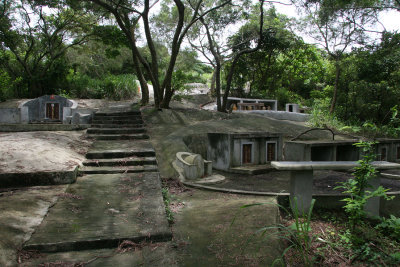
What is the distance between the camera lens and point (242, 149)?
9648mm

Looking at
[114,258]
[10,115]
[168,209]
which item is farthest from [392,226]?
[10,115]

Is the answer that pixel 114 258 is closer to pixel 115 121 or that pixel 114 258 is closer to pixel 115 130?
pixel 115 130

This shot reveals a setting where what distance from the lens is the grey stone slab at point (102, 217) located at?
10.9 feet

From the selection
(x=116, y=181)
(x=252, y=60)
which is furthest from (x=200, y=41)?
(x=116, y=181)

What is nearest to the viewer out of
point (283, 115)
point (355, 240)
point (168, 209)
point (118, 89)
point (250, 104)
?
point (355, 240)

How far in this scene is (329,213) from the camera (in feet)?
17.9

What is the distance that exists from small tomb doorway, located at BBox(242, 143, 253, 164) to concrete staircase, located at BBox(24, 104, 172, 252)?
321 cm

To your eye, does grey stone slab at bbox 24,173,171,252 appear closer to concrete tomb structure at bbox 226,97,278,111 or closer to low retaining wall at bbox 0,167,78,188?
low retaining wall at bbox 0,167,78,188

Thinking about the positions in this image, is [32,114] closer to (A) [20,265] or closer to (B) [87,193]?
(B) [87,193]

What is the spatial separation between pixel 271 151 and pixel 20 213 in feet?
26.2

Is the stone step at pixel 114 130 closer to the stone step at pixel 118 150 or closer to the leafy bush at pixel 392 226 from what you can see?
the stone step at pixel 118 150

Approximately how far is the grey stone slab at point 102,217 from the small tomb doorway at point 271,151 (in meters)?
5.39

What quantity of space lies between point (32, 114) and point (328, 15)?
56.3ft

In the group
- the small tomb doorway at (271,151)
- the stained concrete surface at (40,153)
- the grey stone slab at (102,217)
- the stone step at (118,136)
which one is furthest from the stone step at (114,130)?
the grey stone slab at (102,217)
